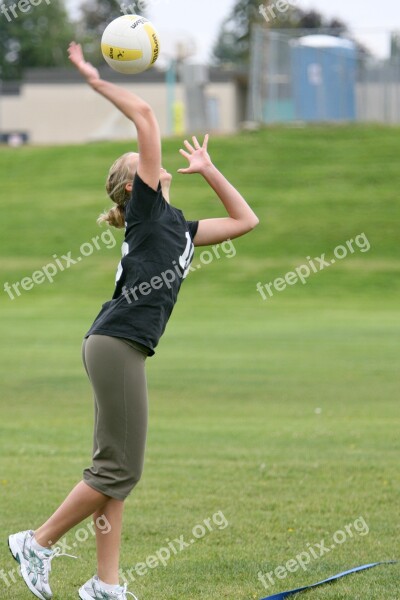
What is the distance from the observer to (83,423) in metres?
11.3

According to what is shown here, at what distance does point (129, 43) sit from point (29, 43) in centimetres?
10388

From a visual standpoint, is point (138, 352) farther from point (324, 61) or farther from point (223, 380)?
point (324, 61)

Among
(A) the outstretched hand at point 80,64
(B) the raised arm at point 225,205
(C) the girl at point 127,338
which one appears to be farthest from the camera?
(B) the raised arm at point 225,205

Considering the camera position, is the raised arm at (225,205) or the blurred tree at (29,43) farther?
the blurred tree at (29,43)

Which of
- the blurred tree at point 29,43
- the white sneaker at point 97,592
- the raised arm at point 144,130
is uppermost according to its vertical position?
the raised arm at point 144,130

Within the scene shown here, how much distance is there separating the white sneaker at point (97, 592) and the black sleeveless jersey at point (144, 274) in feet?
3.70

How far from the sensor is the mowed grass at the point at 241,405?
6.38 m

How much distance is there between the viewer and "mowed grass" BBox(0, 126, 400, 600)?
6379mm

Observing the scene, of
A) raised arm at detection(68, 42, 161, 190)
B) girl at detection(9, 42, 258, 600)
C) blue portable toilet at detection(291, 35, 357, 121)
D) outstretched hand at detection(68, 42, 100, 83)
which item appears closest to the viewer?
outstretched hand at detection(68, 42, 100, 83)

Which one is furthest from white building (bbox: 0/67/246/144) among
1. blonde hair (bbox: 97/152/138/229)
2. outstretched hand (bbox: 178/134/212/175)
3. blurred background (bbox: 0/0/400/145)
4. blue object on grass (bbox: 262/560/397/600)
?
blonde hair (bbox: 97/152/138/229)

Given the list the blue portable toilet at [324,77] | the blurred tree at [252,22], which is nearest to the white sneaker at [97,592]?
the blue portable toilet at [324,77]

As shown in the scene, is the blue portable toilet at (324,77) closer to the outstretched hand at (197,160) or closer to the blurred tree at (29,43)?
the outstretched hand at (197,160)

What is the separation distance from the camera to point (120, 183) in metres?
5.34

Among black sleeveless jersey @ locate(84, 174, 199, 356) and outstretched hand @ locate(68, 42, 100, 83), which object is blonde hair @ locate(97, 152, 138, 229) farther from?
outstretched hand @ locate(68, 42, 100, 83)
